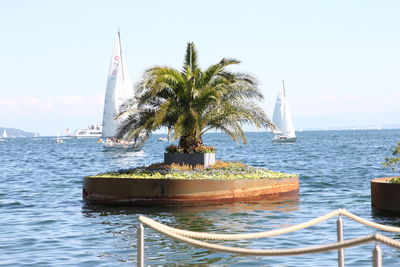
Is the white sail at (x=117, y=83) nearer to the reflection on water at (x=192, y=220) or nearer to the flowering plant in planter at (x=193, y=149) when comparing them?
the flowering plant in planter at (x=193, y=149)

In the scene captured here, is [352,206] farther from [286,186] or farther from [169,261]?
[169,261]

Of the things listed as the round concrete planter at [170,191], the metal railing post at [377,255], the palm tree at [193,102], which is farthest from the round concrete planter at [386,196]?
the metal railing post at [377,255]

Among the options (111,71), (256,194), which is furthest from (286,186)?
(111,71)

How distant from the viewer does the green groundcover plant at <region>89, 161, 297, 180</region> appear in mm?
24828

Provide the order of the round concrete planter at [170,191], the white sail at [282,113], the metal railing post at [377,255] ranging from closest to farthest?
1. the metal railing post at [377,255]
2. the round concrete planter at [170,191]
3. the white sail at [282,113]

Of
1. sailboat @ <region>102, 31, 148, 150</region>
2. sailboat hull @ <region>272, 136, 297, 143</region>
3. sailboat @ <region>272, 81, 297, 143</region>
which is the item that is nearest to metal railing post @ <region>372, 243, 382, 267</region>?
sailboat @ <region>102, 31, 148, 150</region>

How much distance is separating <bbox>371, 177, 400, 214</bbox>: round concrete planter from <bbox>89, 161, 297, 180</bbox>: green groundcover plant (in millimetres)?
6195

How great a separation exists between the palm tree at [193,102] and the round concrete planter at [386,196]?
8351 millimetres

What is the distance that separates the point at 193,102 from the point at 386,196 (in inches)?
403

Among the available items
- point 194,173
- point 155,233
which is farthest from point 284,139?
point 155,233

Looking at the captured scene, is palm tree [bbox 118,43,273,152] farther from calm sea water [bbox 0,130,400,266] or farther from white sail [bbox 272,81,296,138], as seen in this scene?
white sail [bbox 272,81,296,138]

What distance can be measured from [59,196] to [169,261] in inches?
688

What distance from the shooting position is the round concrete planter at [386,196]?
1914 cm

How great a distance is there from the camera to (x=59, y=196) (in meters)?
30.0
